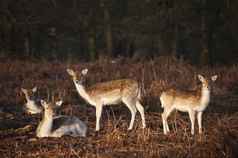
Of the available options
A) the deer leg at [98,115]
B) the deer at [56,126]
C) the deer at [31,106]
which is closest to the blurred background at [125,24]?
the deer at [31,106]

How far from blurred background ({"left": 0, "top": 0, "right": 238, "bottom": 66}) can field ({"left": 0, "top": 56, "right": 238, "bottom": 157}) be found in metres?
3.04

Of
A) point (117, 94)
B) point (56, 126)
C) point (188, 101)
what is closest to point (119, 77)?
point (117, 94)

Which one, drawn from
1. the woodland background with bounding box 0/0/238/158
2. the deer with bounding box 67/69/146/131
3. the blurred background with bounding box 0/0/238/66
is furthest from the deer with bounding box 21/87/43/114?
the blurred background with bounding box 0/0/238/66

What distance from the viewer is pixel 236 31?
27.3 m

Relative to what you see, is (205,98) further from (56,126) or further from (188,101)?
(56,126)

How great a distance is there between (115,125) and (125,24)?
78.4 ft

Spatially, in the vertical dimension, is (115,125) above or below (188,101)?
below

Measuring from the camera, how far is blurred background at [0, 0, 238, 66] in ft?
62.7

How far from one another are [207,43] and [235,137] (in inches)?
588

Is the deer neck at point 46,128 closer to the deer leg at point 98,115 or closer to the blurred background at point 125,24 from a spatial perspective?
the deer leg at point 98,115

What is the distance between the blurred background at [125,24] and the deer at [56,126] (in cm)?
850

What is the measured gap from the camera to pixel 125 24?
94.6ft

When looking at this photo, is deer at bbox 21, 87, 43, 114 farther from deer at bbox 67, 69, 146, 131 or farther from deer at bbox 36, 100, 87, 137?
deer at bbox 36, 100, 87, 137

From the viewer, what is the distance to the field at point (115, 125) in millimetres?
4902
